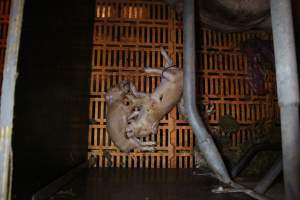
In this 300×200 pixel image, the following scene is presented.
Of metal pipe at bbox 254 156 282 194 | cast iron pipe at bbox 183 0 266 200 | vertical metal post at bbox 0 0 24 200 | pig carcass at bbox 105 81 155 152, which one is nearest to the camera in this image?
vertical metal post at bbox 0 0 24 200

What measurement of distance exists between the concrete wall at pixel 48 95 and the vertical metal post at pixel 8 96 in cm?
6

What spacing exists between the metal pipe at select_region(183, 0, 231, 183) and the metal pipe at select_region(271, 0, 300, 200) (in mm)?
1261

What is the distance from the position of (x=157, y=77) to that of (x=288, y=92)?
3.10 m

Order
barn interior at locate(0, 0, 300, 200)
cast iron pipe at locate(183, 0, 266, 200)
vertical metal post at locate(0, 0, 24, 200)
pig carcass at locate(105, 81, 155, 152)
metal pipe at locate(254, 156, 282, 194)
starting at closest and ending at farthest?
vertical metal post at locate(0, 0, 24, 200) → barn interior at locate(0, 0, 300, 200) → metal pipe at locate(254, 156, 282, 194) → cast iron pipe at locate(183, 0, 266, 200) → pig carcass at locate(105, 81, 155, 152)

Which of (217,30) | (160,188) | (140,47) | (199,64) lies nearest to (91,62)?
(140,47)

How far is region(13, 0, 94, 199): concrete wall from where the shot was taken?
1.39 m

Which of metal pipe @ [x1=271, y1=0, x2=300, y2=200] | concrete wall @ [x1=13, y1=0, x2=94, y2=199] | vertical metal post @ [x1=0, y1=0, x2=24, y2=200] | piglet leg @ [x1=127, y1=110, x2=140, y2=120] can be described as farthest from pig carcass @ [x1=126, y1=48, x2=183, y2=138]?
vertical metal post @ [x1=0, y1=0, x2=24, y2=200]

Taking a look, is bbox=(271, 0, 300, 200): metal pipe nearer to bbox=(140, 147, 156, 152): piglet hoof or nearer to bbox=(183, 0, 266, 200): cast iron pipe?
bbox=(183, 0, 266, 200): cast iron pipe

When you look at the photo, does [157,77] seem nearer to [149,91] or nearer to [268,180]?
[149,91]

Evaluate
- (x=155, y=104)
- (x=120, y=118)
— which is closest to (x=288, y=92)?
(x=155, y=104)

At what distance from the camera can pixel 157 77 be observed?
14.2 ft

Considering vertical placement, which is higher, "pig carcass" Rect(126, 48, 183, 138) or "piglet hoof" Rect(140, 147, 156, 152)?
"pig carcass" Rect(126, 48, 183, 138)

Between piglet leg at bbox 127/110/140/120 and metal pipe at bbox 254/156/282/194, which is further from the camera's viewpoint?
piglet leg at bbox 127/110/140/120

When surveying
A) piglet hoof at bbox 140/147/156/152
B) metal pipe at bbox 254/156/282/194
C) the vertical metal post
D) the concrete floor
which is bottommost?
→ the concrete floor
